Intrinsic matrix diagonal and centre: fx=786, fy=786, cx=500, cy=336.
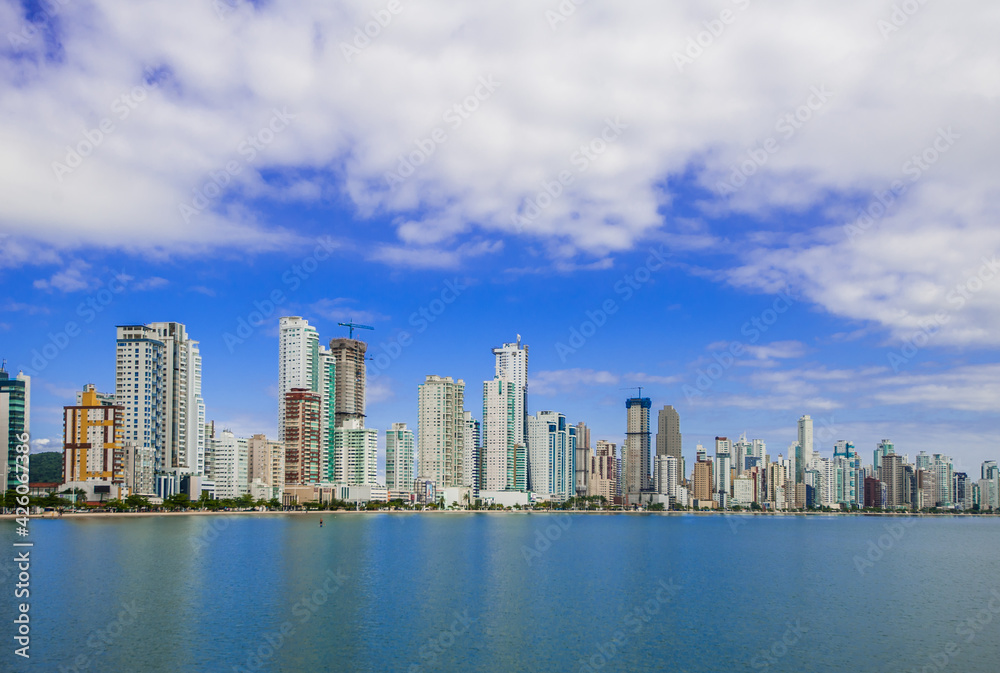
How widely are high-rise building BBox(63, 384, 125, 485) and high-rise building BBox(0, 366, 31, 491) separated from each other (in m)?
9.75

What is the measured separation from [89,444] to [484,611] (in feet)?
498

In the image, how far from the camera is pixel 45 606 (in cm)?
4856

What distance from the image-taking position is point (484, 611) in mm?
51344

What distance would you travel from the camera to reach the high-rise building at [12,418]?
174000mm

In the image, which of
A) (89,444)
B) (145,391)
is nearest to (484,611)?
(89,444)

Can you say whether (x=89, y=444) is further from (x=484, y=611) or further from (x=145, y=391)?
(x=484, y=611)

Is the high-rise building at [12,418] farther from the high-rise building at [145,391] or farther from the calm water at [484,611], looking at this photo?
the calm water at [484,611]

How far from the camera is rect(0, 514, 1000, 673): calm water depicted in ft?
129

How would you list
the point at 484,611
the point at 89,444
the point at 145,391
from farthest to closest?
the point at 145,391 < the point at 89,444 < the point at 484,611

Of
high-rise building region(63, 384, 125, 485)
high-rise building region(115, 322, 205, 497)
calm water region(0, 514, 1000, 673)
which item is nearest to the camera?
calm water region(0, 514, 1000, 673)

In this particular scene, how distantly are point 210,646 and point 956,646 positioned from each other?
40.6m

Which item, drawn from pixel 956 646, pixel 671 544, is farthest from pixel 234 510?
pixel 956 646

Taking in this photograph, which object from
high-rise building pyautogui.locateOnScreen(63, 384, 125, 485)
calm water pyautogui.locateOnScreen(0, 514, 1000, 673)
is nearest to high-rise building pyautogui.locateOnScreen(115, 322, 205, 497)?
high-rise building pyautogui.locateOnScreen(63, 384, 125, 485)

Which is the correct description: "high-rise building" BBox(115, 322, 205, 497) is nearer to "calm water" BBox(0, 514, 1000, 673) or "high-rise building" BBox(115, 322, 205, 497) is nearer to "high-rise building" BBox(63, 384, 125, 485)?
"high-rise building" BBox(63, 384, 125, 485)
